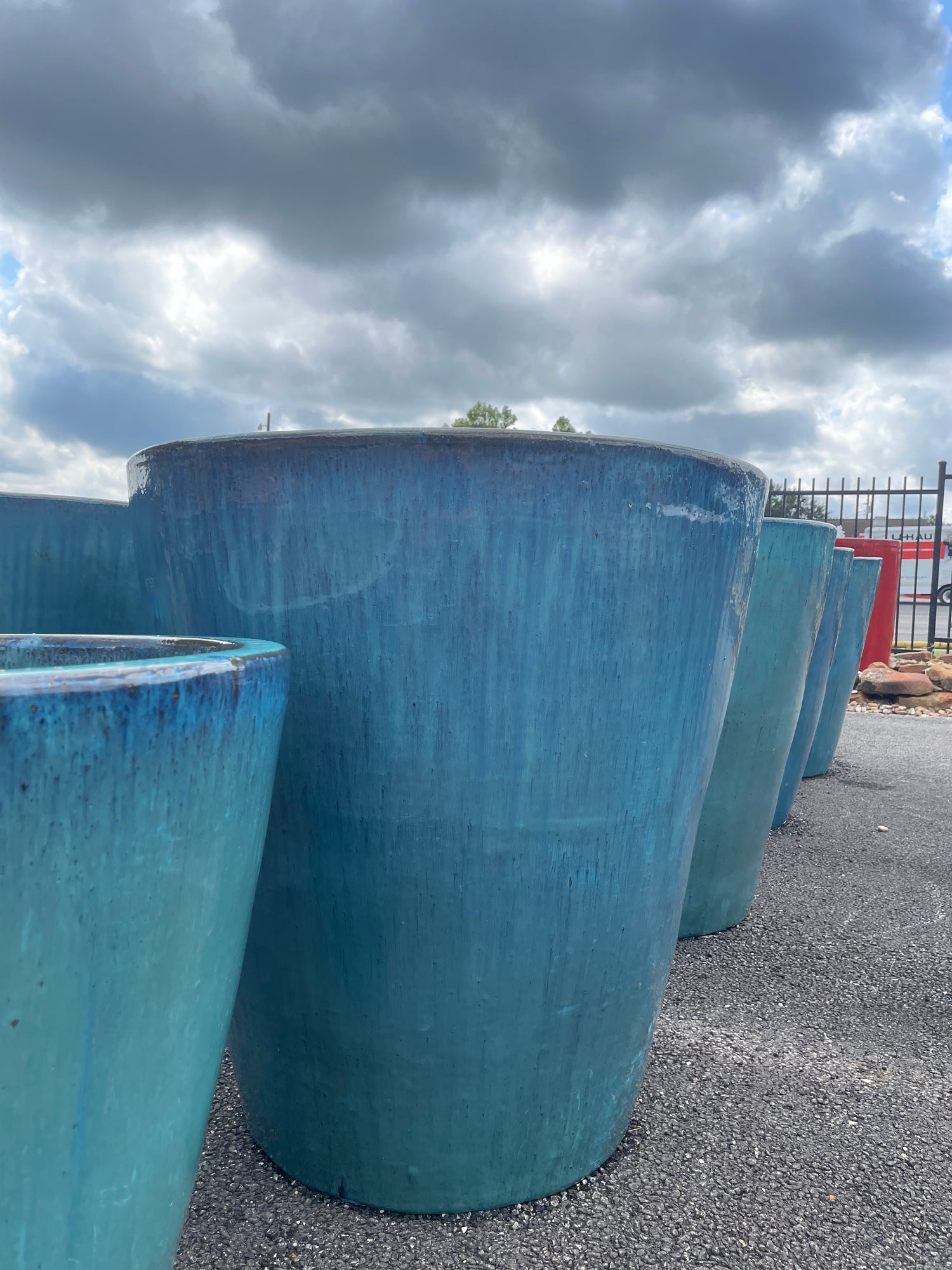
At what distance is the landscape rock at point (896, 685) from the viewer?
27.1 ft

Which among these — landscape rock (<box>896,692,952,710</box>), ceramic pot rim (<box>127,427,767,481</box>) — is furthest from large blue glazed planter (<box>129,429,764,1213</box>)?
landscape rock (<box>896,692,952,710</box>)

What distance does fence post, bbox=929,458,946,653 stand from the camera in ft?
39.2

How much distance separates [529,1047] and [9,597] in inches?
53.8

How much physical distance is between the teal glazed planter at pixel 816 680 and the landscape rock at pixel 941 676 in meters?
4.94

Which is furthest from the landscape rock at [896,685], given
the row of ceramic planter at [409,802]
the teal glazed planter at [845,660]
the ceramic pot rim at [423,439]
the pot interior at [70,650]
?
the pot interior at [70,650]

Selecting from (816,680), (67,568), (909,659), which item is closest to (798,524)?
(816,680)

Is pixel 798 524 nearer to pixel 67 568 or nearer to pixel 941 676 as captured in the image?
pixel 67 568

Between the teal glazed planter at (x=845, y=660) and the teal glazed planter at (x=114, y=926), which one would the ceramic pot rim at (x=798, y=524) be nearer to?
the teal glazed planter at (x=114, y=926)

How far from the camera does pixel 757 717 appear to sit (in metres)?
2.74

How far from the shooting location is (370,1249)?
138 cm

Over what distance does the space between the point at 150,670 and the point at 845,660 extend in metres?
4.68

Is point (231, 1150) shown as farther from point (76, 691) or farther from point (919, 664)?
point (919, 664)

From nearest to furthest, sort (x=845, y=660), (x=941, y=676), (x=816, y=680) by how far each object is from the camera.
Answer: (x=816, y=680)
(x=845, y=660)
(x=941, y=676)

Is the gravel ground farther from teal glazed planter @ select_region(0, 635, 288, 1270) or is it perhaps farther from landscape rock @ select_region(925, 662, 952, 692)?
landscape rock @ select_region(925, 662, 952, 692)
